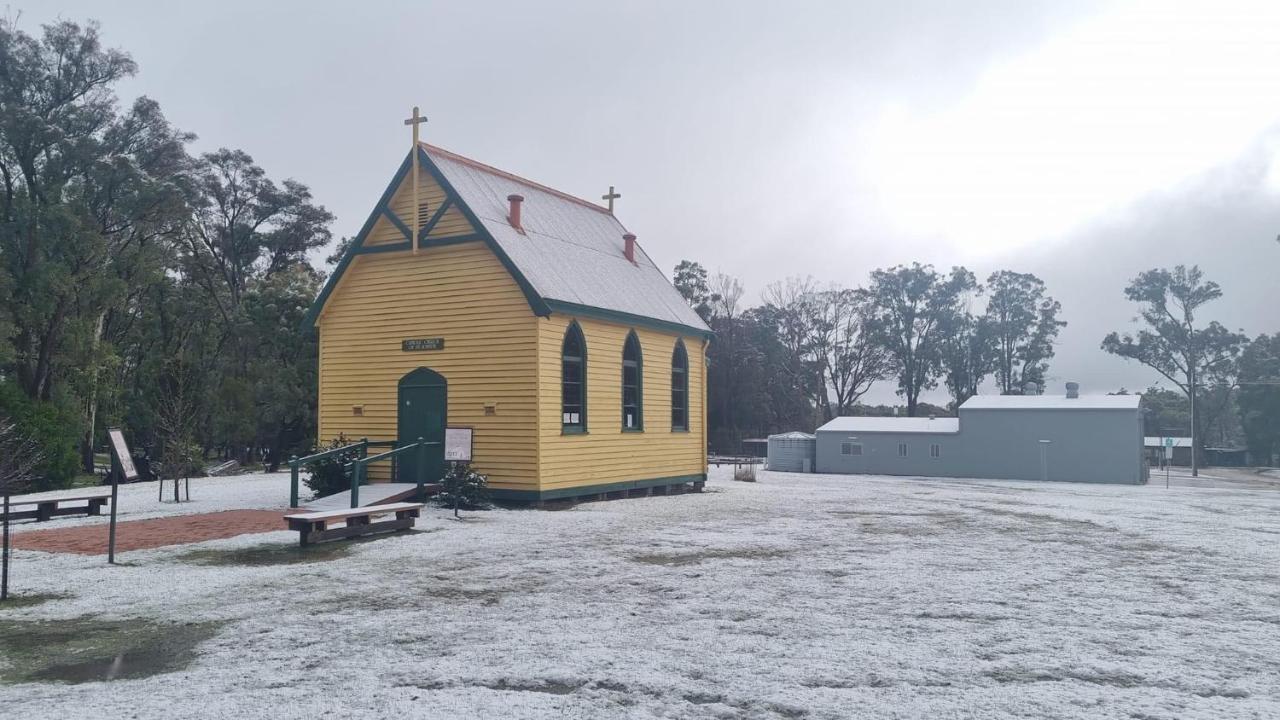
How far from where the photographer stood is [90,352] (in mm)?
34344

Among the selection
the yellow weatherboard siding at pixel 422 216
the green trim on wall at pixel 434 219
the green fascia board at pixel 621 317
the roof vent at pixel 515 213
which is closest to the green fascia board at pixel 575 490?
the green fascia board at pixel 621 317

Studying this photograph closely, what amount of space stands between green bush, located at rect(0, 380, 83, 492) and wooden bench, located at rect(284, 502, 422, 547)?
17.2 meters

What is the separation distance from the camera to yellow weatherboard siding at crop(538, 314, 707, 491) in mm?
18453

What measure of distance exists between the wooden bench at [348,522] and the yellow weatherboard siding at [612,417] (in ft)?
13.5

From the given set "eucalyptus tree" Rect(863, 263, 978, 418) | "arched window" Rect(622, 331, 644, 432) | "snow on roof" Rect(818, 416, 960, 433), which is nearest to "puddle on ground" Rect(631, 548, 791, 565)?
"arched window" Rect(622, 331, 644, 432)

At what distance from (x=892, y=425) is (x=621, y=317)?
31.0 m

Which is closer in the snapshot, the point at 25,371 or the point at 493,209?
the point at 493,209

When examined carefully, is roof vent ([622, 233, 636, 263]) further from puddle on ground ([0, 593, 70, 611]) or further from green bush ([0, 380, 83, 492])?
puddle on ground ([0, 593, 70, 611])

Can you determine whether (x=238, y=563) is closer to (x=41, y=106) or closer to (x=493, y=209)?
(x=493, y=209)

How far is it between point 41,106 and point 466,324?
26.2 m

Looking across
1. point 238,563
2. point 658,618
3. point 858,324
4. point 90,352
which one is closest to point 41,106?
point 90,352

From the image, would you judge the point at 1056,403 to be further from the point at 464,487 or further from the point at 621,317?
the point at 464,487

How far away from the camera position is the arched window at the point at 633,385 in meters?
21.6

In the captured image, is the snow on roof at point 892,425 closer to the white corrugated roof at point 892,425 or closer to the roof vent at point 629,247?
the white corrugated roof at point 892,425
